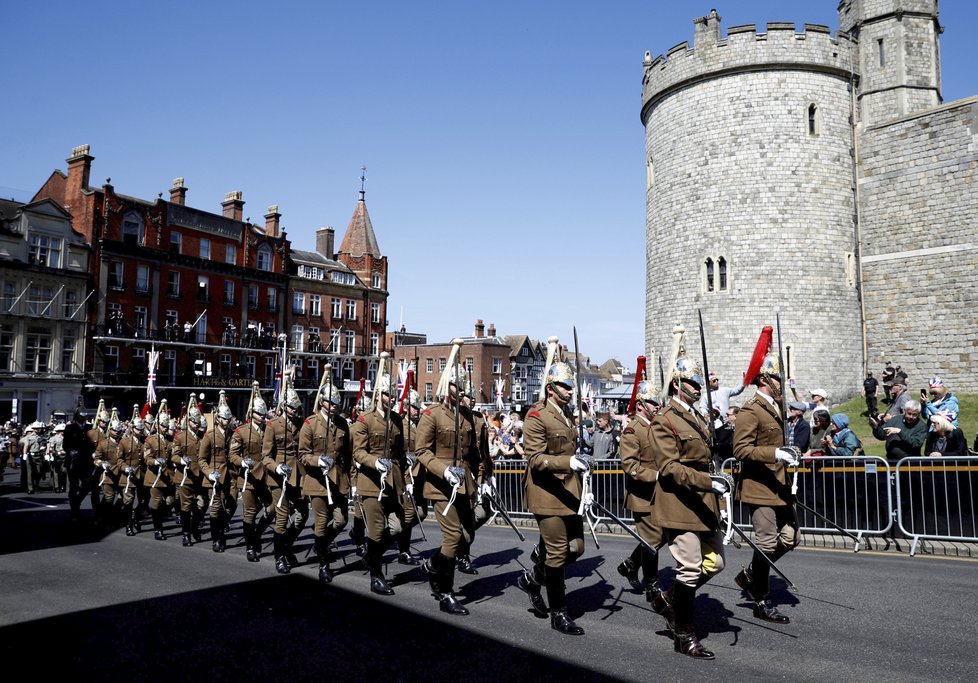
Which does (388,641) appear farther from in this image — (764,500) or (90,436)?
(90,436)

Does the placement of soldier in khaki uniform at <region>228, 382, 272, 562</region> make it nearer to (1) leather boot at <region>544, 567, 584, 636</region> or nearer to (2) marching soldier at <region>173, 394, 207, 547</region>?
(2) marching soldier at <region>173, 394, 207, 547</region>

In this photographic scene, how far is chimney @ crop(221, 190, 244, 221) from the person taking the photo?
55375mm

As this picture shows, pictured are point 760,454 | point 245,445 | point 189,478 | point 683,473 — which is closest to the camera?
point 683,473

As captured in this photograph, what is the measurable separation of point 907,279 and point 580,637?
28.6 m

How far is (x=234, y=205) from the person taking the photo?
5534 centimetres

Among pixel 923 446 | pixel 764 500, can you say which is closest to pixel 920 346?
pixel 923 446

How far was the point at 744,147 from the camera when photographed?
30.2 metres

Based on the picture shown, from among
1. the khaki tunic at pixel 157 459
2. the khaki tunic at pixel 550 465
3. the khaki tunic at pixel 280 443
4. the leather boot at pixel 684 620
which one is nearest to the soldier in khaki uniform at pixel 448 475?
the khaki tunic at pixel 550 465

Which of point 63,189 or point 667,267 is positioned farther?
point 63,189

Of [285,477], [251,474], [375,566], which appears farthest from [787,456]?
[251,474]

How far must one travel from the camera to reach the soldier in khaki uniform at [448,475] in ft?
24.9

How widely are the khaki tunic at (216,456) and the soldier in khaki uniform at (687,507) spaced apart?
773 centimetres

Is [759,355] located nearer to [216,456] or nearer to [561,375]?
[561,375]

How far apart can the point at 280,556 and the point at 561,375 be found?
5.06 meters
